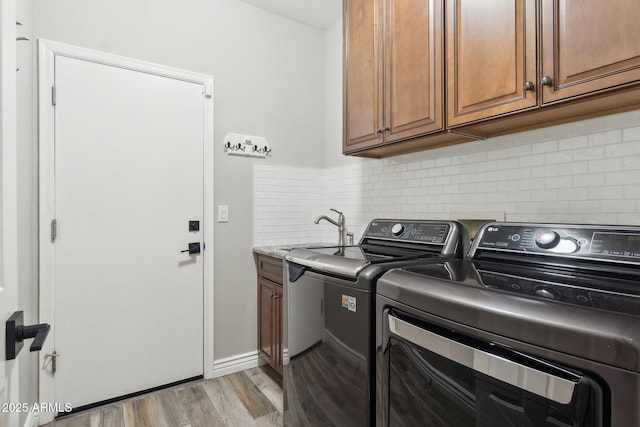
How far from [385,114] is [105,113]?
5.56ft

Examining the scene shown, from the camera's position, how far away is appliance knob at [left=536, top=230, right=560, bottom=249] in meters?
1.18

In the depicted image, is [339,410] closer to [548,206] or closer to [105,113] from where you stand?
[548,206]

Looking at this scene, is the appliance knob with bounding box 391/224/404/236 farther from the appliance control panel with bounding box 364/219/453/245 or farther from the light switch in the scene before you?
the light switch

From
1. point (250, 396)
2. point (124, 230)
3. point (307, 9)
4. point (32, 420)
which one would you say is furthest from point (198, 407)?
point (307, 9)

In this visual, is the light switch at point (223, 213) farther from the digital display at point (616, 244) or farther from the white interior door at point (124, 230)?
the digital display at point (616, 244)

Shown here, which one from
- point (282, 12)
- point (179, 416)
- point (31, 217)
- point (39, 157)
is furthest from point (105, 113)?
point (179, 416)

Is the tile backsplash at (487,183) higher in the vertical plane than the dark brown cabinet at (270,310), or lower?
higher

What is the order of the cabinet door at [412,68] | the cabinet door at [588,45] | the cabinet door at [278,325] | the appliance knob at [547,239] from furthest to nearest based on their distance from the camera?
the cabinet door at [278,325], the cabinet door at [412,68], the appliance knob at [547,239], the cabinet door at [588,45]

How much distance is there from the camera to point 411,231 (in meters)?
1.79

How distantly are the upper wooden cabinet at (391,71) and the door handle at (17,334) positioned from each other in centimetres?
156

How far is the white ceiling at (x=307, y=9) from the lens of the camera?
2.57 meters

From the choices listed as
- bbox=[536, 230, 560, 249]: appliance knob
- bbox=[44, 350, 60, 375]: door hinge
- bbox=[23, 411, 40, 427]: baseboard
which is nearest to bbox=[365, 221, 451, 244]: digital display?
bbox=[536, 230, 560, 249]: appliance knob

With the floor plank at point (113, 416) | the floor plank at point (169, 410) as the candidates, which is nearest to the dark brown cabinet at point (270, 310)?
the floor plank at point (169, 410)

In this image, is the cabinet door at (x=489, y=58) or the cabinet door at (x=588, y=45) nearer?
the cabinet door at (x=588, y=45)
